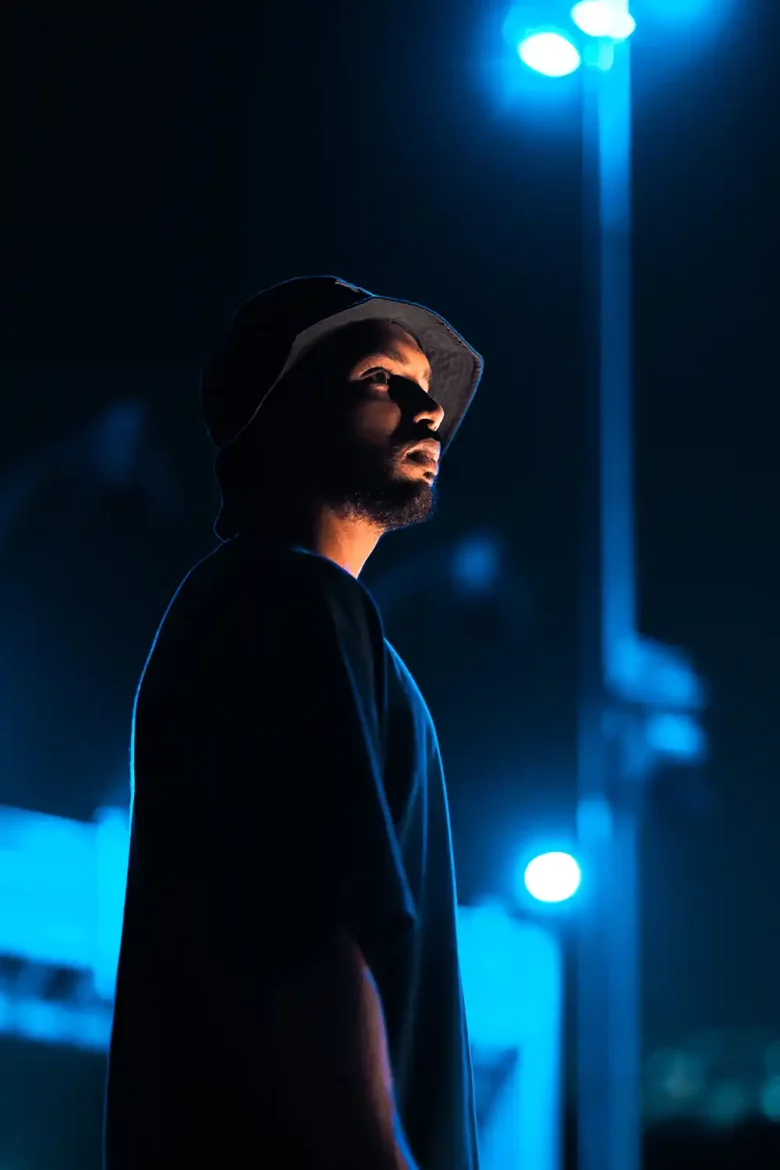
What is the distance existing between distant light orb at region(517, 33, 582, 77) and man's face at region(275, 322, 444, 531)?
3.88 m

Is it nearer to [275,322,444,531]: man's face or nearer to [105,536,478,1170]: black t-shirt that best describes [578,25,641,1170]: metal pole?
[275,322,444,531]: man's face

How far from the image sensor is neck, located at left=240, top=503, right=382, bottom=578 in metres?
1.04

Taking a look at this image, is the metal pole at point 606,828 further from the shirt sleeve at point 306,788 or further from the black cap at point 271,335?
the shirt sleeve at point 306,788

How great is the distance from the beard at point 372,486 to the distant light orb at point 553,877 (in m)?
3.32

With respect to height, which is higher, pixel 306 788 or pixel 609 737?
pixel 609 737

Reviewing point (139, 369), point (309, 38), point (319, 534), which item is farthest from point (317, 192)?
point (319, 534)

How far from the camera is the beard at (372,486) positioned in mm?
1063

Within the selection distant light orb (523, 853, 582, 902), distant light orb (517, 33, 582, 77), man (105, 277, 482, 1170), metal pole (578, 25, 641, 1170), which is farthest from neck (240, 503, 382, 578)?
distant light orb (517, 33, 582, 77)

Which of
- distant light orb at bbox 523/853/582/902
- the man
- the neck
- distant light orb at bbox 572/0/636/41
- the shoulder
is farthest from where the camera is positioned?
distant light orb at bbox 572/0/636/41

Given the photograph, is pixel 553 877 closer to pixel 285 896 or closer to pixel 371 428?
pixel 371 428

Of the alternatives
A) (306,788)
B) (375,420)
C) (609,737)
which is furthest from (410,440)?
(609,737)

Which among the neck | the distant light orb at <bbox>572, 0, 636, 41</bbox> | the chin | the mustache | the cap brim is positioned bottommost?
the neck

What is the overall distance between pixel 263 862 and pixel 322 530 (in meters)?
0.35

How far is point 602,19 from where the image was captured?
14.9 ft
